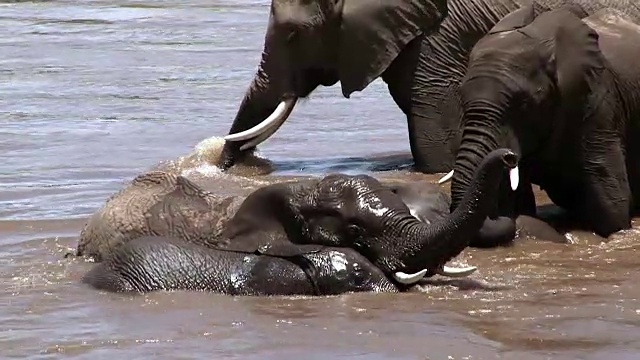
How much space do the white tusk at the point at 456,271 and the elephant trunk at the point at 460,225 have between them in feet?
0.13

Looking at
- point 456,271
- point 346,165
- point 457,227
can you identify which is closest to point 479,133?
point 456,271

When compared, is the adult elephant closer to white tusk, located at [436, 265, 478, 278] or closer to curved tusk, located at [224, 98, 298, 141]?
curved tusk, located at [224, 98, 298, 141]

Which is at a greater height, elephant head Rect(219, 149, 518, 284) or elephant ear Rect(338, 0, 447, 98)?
elephant ear Rect(338, 0, 447, 98)

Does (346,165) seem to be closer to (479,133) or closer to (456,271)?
(479,133)

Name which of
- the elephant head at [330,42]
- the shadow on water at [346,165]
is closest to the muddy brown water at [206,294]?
the shadow on water at [346,165]

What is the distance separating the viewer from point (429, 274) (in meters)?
6.80

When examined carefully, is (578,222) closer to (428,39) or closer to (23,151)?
(428,39)

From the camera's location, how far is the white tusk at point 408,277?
6.58m

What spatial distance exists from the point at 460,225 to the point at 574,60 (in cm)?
176

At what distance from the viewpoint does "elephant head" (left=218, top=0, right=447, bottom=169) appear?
10.2m

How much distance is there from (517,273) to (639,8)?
12.3 ft

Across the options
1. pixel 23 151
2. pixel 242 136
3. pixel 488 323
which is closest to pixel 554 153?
pixel 488 323

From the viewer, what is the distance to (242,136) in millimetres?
10578

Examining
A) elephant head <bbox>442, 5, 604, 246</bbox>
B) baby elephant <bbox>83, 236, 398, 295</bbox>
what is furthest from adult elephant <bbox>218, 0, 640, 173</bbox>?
baby elephant <bbox>83, 236, 398, 295</bbox>
